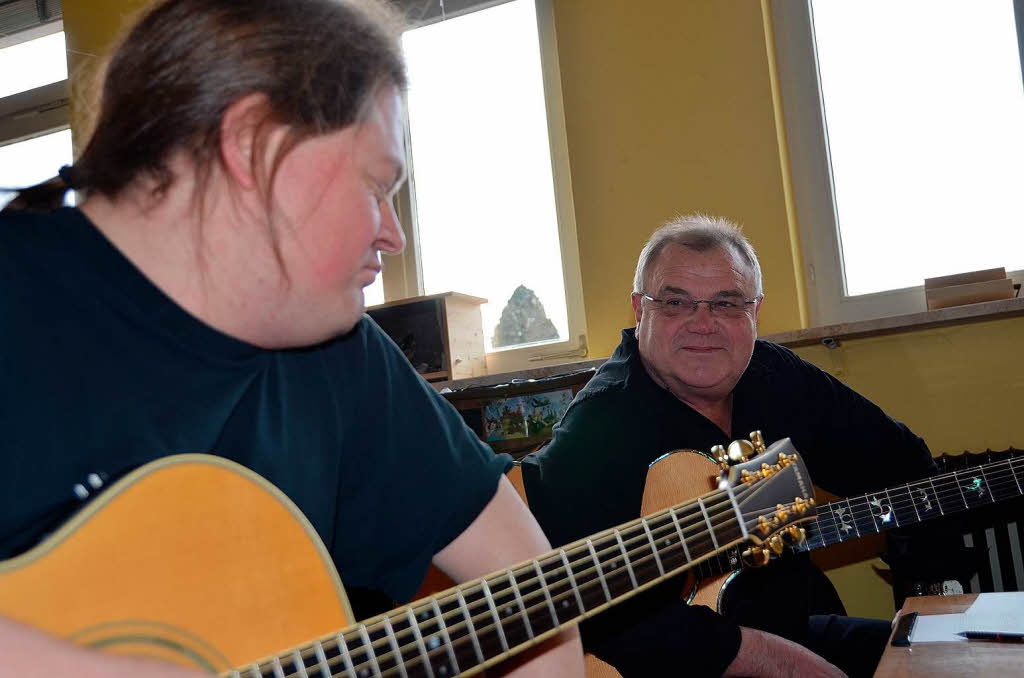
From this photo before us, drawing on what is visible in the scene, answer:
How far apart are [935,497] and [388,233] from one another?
1696 millimetres

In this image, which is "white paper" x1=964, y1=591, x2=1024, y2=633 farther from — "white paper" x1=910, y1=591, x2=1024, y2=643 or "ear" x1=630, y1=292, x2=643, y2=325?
"ear" x1=630, y1=292, x2=643, y2=325

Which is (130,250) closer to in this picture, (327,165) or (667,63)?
(327,165)

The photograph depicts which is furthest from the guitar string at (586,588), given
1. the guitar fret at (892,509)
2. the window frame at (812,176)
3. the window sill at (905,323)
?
the window frame at (812,176)

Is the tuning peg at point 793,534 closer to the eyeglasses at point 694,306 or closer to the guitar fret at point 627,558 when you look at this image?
the guitar fret at point 627,558

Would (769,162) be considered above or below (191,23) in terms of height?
above

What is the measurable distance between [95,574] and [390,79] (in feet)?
1.97

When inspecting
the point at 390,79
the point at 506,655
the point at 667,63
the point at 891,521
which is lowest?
the point at 891,521

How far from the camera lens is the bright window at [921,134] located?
3.05 meters

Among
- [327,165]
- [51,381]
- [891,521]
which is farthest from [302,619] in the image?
[891,521]

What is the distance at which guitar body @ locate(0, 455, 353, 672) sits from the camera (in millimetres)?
731

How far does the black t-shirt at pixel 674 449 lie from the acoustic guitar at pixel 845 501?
0.06 metres

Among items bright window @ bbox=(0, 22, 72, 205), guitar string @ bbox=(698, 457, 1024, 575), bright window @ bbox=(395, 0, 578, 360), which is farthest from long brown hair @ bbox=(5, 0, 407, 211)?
bright window @ bbox=(0, 22, 72, 205)

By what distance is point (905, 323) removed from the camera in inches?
111

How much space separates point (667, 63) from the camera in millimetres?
3307
